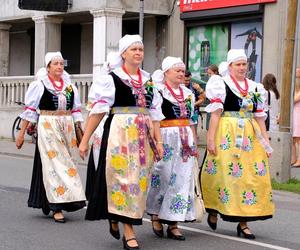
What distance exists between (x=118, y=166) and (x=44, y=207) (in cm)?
221

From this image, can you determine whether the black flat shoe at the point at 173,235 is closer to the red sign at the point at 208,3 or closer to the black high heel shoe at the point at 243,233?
the black high heel shoe at the point at 243,233

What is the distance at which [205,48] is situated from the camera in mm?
20594

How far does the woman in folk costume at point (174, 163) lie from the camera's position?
8297 millimetres

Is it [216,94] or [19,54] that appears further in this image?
[19,54]

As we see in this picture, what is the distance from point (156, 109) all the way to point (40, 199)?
92.8 inches

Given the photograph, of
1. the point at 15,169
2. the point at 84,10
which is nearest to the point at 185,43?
the point at 84,10

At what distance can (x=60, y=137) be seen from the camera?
970 centimetres

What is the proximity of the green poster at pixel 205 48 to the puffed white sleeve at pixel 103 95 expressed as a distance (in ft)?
40.2

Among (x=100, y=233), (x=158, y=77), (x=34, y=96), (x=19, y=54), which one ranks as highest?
(x=19, y=54)

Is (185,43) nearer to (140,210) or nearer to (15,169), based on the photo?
(15,169)

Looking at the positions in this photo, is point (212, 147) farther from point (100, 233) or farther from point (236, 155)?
point (100, 233)

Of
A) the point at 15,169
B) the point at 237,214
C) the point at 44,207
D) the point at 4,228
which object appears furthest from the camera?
Answer: the point at 15,169

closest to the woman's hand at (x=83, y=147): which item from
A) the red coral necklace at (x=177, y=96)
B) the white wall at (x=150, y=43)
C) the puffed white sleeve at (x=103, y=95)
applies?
the puffed white sleeve at (x=103, y=95)

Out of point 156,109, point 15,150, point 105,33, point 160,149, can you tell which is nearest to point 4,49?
point 105,33
